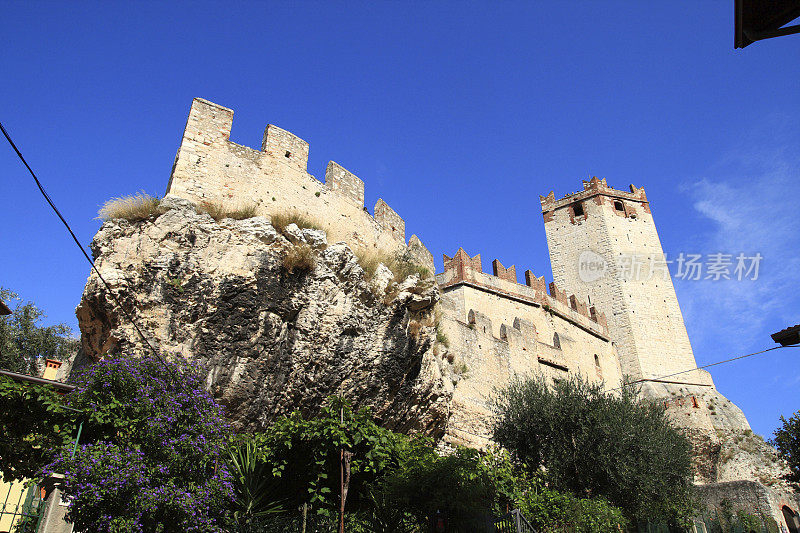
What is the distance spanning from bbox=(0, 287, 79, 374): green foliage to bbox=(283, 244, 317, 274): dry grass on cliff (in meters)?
12.9

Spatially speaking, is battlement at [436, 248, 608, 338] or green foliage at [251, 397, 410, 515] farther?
battlement at [436, 248, 608, 338]

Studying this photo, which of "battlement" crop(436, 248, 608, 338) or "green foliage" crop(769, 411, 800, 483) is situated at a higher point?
"battlement" crop(436, 248, 608, 338)

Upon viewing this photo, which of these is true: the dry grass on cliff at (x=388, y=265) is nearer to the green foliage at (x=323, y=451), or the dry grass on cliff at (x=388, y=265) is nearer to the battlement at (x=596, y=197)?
the green foliage at (x=323, y=451)

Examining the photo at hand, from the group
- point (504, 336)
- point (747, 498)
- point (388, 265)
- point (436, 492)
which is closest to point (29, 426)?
point (436, 492)

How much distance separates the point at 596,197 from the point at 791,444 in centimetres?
2040

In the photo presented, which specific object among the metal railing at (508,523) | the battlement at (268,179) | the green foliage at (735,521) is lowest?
the metal railing at (508,523)

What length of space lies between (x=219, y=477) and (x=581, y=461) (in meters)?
10.9

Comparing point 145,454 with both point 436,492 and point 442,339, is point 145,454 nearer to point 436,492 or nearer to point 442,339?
point 436,492

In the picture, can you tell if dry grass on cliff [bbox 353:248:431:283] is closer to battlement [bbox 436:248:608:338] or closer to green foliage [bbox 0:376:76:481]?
green foliage [bbox 0:376:76:481]

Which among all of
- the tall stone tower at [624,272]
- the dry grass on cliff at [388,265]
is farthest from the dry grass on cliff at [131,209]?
the tall stone tower at [624,272]

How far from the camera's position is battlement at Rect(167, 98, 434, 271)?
11.6 metres

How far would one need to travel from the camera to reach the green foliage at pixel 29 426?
754 cm

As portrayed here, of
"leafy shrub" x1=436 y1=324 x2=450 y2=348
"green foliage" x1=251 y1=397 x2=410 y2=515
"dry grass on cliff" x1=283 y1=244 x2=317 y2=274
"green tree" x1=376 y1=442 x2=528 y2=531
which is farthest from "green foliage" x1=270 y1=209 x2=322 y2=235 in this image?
"leafy shrub" x1=436 y1=324 x2=450 y2=348

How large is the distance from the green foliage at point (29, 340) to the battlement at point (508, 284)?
585 inches
